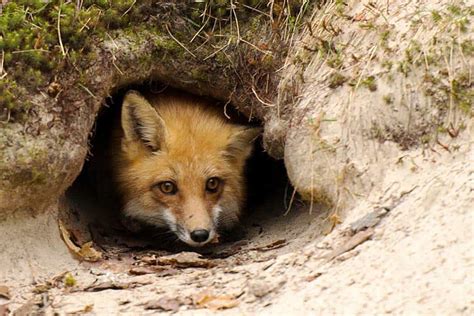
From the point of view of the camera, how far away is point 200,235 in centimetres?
668

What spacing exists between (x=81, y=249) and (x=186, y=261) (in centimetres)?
93

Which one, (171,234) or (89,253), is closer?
(89,253)

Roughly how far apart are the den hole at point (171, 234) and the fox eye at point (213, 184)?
55 cm

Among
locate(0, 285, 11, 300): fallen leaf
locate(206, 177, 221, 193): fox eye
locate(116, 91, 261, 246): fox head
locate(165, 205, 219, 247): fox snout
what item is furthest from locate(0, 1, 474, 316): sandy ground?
locate(206, 177, 221, 193): fox eye

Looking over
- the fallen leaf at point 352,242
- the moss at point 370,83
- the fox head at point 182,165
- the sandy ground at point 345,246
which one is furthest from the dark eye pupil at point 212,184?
the fallen leaf at point 352,242

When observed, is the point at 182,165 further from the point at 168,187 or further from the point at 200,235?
the point at 200,235

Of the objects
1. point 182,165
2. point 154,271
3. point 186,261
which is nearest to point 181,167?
point 182,165

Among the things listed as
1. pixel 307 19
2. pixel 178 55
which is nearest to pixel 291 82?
pixel 307 19

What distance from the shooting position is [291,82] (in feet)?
20.7

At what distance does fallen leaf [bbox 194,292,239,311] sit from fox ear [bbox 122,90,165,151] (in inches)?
96.6

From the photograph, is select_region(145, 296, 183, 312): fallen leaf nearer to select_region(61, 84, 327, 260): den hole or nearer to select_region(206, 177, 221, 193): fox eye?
select_region(61, 84, 327, 260): den hole

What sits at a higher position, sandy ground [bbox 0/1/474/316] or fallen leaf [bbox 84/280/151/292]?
sandy ground [bbox 0/1/474/316]

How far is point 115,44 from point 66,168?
120 centimetres

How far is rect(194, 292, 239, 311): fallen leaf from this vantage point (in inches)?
183
